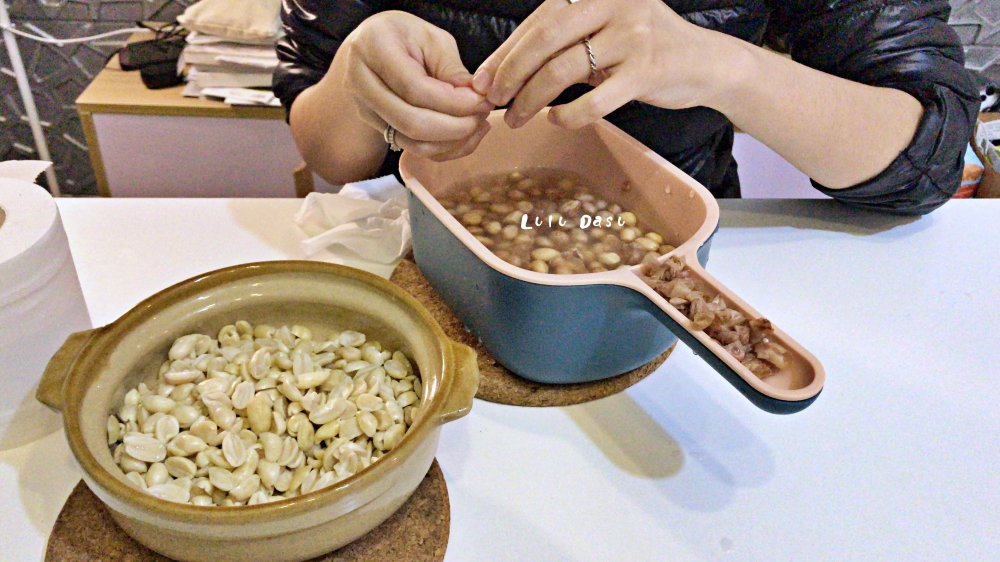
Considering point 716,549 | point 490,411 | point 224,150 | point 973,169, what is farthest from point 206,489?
point 973,169

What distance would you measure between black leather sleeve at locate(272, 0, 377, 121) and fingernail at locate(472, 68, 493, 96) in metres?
0.40

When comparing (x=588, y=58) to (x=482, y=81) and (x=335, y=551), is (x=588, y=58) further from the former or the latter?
(x=335, y=551)

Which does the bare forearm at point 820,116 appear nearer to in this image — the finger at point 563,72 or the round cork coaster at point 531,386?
the finger at point 563,72

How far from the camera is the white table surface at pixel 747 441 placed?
616 mm

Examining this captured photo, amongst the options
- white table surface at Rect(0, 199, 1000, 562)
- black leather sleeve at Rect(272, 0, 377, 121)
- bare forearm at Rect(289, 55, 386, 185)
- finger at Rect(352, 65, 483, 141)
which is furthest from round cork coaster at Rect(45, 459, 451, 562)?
black leather sleeve at Rect(272, 0, 377, 121)

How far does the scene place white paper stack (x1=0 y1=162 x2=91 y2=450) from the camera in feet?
1.87

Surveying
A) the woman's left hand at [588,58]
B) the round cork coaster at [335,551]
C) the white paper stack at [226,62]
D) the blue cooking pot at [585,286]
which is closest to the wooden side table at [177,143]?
the white paper stack at [226,62]

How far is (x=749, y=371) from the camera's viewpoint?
1.77 ft

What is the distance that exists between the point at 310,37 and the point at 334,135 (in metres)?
0.18

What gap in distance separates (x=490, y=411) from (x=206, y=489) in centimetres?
30

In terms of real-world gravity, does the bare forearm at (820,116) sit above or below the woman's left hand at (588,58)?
below

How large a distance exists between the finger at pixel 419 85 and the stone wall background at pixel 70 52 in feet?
5.42

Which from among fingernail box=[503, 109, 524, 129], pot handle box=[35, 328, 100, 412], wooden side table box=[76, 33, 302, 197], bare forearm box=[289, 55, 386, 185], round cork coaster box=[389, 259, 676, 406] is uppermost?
fingernail box=[503, 109, 524, 129]

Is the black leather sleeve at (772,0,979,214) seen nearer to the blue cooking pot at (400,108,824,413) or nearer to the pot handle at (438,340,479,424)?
the blue cooking pot at (400,108,824,413)
